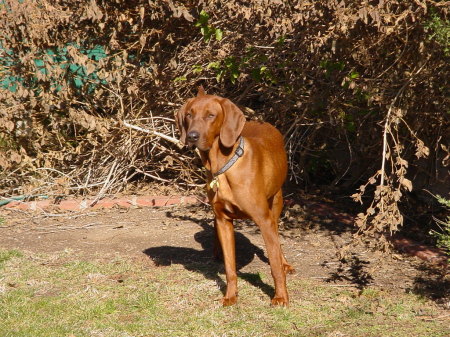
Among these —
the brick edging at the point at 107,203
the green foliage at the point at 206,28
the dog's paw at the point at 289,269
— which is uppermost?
the green foliage at the point at 206,28

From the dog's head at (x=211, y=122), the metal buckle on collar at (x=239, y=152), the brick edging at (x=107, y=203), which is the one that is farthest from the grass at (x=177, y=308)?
the brick edging at (x=107, y=203)

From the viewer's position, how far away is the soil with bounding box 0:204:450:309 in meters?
5.79

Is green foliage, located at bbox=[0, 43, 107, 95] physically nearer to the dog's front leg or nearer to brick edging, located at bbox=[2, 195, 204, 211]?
brick edging, located at bbox=[2, 195, 204, 211]

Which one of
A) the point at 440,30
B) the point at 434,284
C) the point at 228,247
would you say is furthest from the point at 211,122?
the point at 434,284

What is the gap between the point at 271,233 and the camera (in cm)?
507

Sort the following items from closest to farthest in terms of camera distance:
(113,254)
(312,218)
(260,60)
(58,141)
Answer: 1. (113,254)
2. (260,60)
3. (312,218)
4. (58,141)

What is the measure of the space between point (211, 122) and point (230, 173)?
0.40 metres

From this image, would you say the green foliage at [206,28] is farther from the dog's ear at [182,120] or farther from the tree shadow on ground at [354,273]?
Result: the tree shadow on ground at [354,273]

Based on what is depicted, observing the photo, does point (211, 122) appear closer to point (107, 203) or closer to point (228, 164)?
point (228, 164)

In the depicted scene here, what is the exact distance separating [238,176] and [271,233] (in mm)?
487

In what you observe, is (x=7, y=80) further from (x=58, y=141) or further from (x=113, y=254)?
(x=113, y=254)

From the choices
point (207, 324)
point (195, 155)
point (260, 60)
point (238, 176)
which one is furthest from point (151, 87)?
point (207, 324)

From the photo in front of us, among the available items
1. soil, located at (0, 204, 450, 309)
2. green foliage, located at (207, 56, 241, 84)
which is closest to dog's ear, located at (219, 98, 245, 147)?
soil, located at (0, 204, 450, 309)

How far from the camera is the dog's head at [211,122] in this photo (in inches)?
196
